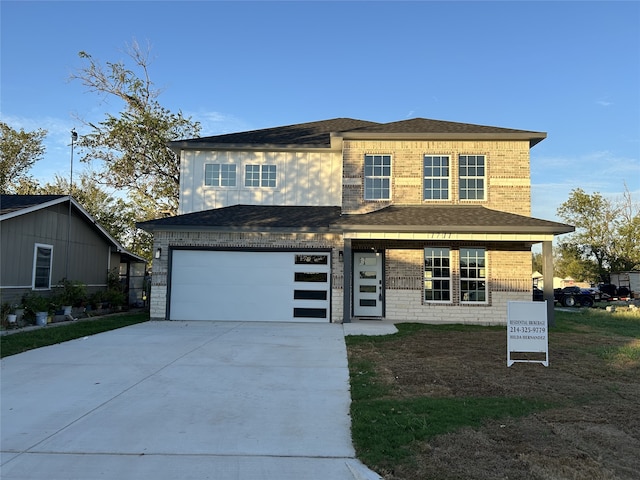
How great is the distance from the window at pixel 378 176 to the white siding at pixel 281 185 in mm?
1666

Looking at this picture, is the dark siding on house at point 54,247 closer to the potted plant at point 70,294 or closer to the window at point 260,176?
the potted plant at point 70,294

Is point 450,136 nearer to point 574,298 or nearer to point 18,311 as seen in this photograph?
point 18,311

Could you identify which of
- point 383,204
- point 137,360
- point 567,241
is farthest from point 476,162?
point 567,241

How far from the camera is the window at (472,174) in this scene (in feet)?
48.0

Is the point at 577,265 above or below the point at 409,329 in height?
above

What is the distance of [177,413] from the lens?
5.23 metres

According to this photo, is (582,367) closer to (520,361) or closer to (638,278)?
(520,361)

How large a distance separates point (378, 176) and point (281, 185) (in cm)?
360

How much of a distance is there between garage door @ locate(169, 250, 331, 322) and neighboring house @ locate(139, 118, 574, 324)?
0.10ft

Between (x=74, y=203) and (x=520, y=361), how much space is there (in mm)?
14655

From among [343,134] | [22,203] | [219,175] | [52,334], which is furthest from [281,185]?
[52,334]

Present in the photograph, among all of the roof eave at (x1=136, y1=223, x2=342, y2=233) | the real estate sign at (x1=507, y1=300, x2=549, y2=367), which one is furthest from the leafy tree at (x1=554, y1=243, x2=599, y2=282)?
the real estate sign at (x1=507, y1=300, x2=549, y2=367)

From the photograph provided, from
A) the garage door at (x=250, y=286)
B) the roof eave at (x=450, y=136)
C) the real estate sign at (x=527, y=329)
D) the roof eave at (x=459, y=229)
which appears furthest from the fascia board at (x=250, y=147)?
the real estate sign at (x=527, y=329)

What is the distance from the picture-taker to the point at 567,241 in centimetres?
4566
